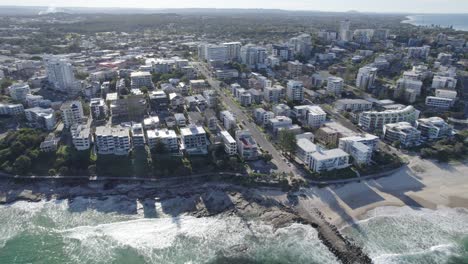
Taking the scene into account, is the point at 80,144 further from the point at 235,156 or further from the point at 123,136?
the point at 235,156

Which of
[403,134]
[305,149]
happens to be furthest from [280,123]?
[403,134]

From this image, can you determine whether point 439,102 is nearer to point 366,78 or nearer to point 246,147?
point 366,78

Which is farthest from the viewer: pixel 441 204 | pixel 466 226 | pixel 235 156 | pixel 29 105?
pixel 29 105

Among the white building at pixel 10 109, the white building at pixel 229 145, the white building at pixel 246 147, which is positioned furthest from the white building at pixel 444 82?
the white building at pixel 10 109

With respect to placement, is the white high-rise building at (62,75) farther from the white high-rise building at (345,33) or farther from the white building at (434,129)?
the white high-rise building at (345,33)

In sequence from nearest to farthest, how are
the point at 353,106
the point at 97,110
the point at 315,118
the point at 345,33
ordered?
the point at 315,118 < the point at 97,110 < the point at 353,106 < the point at 345,33

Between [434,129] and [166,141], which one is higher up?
[166,141]

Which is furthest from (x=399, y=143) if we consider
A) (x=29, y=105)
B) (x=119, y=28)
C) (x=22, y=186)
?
(x=119, y=28)
